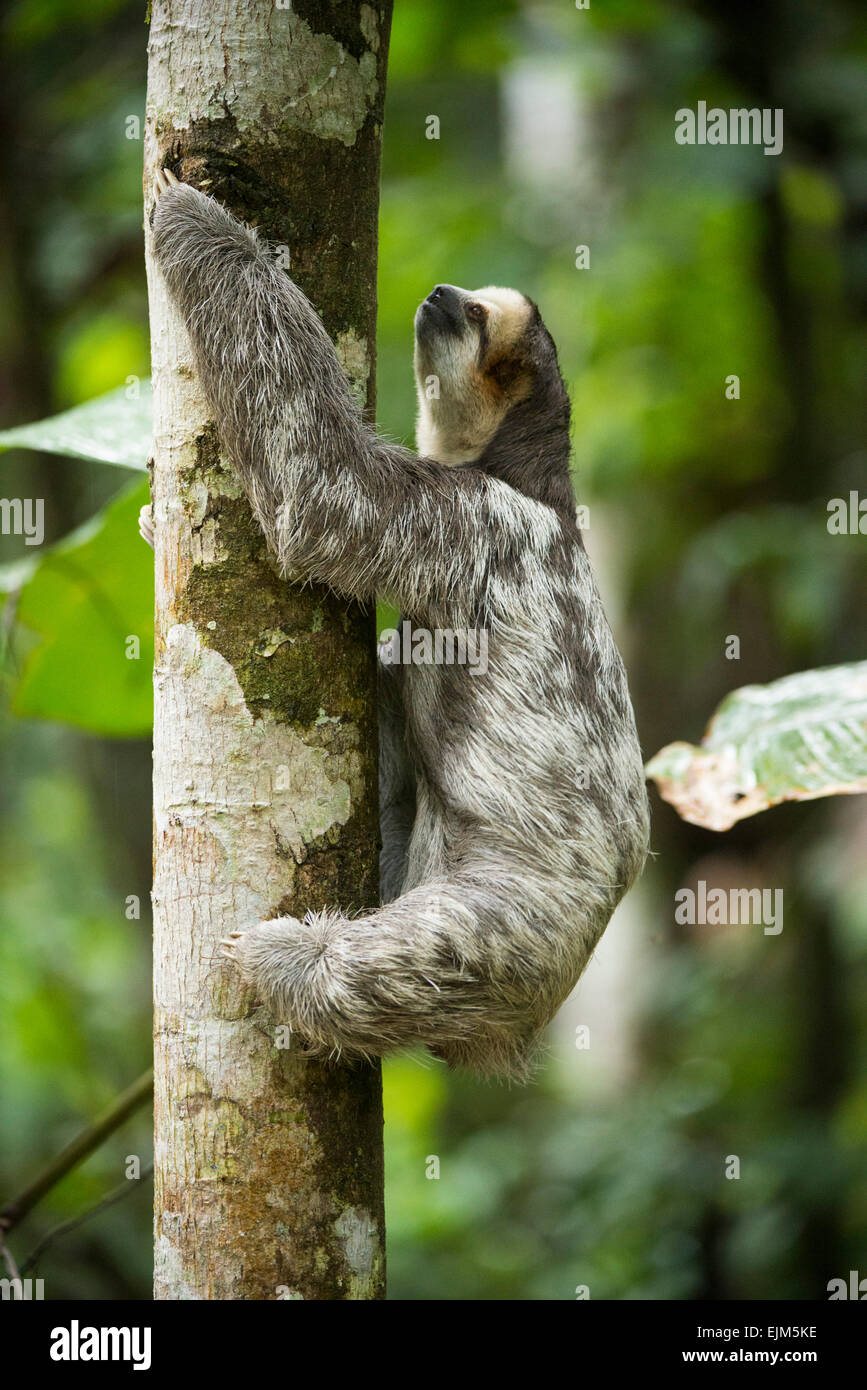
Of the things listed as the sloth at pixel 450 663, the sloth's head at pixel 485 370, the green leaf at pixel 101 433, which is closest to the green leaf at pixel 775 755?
the sloth at pixel 450 663

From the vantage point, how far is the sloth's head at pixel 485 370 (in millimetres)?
4352

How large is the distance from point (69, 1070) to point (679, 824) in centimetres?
528

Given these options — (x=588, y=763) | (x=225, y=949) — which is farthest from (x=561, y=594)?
(x=225, y=949)

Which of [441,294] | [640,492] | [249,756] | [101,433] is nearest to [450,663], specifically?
[249,756]

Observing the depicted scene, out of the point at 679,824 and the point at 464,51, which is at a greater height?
the point at 464,51

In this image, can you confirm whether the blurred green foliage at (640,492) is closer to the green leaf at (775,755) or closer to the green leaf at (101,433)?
the green leaf at (775,755)

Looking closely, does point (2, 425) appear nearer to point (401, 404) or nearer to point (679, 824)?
point (401, 404)

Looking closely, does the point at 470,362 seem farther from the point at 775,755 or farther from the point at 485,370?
the point at 775,755

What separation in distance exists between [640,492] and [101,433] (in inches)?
273

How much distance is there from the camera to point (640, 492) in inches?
413

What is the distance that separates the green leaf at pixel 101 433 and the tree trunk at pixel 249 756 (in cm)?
96

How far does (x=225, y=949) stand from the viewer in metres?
3.04

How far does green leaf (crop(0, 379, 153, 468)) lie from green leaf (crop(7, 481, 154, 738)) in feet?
1.42

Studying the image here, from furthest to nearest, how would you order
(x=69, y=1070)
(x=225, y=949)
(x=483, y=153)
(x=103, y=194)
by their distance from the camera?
(x=483, y=153), (x=103, y=194), (x=69, y=1070), (x=225, y=949)
